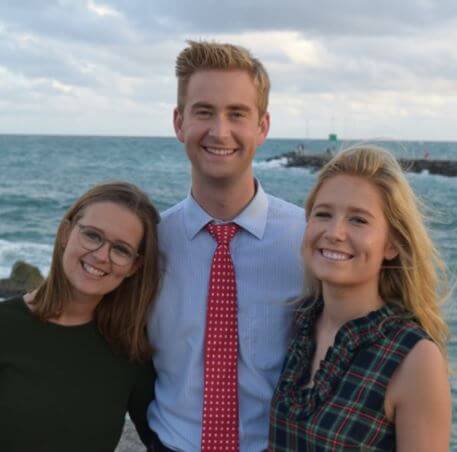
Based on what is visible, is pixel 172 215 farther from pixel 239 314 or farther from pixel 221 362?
pixel 221 362

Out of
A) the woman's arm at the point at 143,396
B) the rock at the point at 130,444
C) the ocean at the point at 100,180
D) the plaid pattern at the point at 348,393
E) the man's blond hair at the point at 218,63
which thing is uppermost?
the man's blond hair at the point at 218,63

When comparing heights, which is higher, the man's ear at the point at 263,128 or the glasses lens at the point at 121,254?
the man's ear at the point at 263,128

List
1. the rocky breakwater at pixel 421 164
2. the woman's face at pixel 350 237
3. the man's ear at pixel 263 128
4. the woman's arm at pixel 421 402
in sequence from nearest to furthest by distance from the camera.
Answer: the woman's arm at pixel 421 402 → the woman's face at pixel 350 237 → the man's ear at pixel 263 128 → the rocky breakwater at pixel 421 164

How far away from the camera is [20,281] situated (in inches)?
545

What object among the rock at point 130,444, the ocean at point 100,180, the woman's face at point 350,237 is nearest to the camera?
the woman's face at point 350,237

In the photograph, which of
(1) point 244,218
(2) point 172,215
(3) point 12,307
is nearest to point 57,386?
(3) point 12,307

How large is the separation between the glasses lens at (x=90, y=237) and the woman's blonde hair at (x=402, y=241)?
99 cm

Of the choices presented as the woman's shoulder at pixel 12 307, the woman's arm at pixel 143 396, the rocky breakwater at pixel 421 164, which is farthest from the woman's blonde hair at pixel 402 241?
the rocky breakwater at pixel 421 164

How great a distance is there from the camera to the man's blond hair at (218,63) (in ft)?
10.4

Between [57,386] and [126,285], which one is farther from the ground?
[126,285]

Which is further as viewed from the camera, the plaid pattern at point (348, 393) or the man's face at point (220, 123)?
the man's face at point (220, 123)

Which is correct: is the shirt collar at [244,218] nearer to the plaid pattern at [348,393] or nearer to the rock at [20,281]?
the plaid pattern at [348,393]

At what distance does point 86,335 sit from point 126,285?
0.97 ft

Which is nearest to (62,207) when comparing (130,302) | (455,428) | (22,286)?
(22,286)
